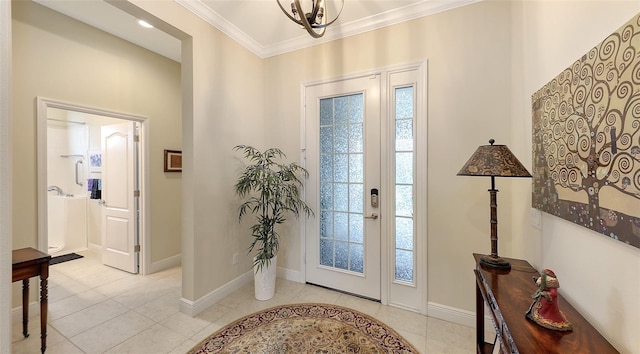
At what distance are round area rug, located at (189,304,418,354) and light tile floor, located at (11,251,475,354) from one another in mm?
116

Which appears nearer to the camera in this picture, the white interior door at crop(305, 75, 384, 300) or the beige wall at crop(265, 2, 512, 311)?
the beige wall at crop(265, 2, 512, 311)

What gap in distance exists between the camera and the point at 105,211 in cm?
343

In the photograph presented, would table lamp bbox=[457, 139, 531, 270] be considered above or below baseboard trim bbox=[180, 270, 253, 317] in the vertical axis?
above

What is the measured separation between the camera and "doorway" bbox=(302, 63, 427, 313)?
7.45 feet

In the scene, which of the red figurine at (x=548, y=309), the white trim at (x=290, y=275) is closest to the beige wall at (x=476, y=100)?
the red figurine at (x=548, y=309)

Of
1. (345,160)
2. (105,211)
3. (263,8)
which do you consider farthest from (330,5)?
(105,211)

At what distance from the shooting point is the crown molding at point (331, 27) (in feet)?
7.11

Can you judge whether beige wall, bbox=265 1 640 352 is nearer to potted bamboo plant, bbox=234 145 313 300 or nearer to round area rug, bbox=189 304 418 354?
round area rug, bbox=189 304 418 354

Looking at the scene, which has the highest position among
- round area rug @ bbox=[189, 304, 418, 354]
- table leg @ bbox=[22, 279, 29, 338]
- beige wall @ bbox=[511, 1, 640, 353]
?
beige wall @ bbox=[511, 1, 640, 353]

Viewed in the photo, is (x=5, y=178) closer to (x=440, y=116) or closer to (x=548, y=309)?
(x=548, y=309)

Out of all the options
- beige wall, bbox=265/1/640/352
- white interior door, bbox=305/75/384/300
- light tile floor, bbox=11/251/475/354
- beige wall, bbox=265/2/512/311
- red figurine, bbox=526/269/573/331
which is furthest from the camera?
white interior door, bbox=305/75/384/300

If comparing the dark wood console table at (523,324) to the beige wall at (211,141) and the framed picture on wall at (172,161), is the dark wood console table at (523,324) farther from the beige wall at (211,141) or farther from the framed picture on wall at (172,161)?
the framed picture on wall at (172,161)

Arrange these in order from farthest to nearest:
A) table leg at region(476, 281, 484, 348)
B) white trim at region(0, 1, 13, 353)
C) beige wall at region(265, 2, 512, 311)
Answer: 1. beige wall at region(265, 2, 512, 311)
2. table leg at region(476, 281, 484, 348)
3. white trim at region(0, 1, 13, 353)

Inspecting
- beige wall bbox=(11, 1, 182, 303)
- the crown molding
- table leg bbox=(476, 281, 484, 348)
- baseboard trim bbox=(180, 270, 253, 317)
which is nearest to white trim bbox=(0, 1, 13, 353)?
beige wall bbox=(11, 1, 182, 303)
